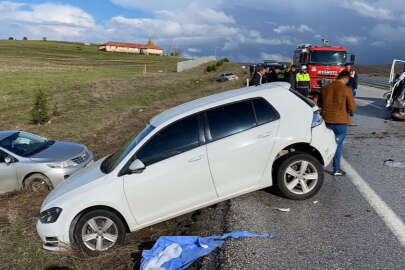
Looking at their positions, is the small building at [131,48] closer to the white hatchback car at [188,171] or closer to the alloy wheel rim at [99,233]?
the white hatchback car at [188,171]

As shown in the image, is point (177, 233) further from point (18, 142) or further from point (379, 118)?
point (379, 118)

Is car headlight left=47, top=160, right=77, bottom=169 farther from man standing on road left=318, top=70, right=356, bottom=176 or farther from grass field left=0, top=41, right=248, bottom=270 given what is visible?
man standing on road left=318, top=70, right=356, bottom=176

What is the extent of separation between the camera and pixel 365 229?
4371 millimetres

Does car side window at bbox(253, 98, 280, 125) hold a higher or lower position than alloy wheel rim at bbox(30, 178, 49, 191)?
higher

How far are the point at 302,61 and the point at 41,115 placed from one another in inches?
486

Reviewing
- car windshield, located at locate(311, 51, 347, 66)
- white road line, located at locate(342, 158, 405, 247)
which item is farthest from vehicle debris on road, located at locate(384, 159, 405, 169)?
car windshield, located at locate(311, 51, 347, 66)

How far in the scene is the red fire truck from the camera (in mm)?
16500

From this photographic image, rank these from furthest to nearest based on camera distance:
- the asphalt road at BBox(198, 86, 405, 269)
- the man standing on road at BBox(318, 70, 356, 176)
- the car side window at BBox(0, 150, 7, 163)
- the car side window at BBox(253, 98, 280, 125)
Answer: the car side window at BBox(0, 150, 7, 163), the man standing on road at BBox(318, 70, 356, 176), the car side window at BBox(253, 98, 280, 125), the asphalt road at BBox(198, 86, 405, 269)

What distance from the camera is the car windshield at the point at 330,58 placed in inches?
658

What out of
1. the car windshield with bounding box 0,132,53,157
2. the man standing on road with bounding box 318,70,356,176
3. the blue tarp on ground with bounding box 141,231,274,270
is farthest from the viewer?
the car windshield with bounding box 0,132,53,157

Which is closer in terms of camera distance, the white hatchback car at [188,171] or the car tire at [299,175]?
the white hatchback car at [188,171]

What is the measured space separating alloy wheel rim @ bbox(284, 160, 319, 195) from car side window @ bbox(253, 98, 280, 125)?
707mm

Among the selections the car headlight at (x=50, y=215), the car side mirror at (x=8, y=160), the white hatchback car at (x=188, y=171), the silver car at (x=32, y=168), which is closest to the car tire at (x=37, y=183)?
the silver car at (x=32, y=168)

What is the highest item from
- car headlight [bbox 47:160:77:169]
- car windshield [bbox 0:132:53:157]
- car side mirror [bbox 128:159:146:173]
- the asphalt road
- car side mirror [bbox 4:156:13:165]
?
car side mirror [bbox 128:159:146:173]
